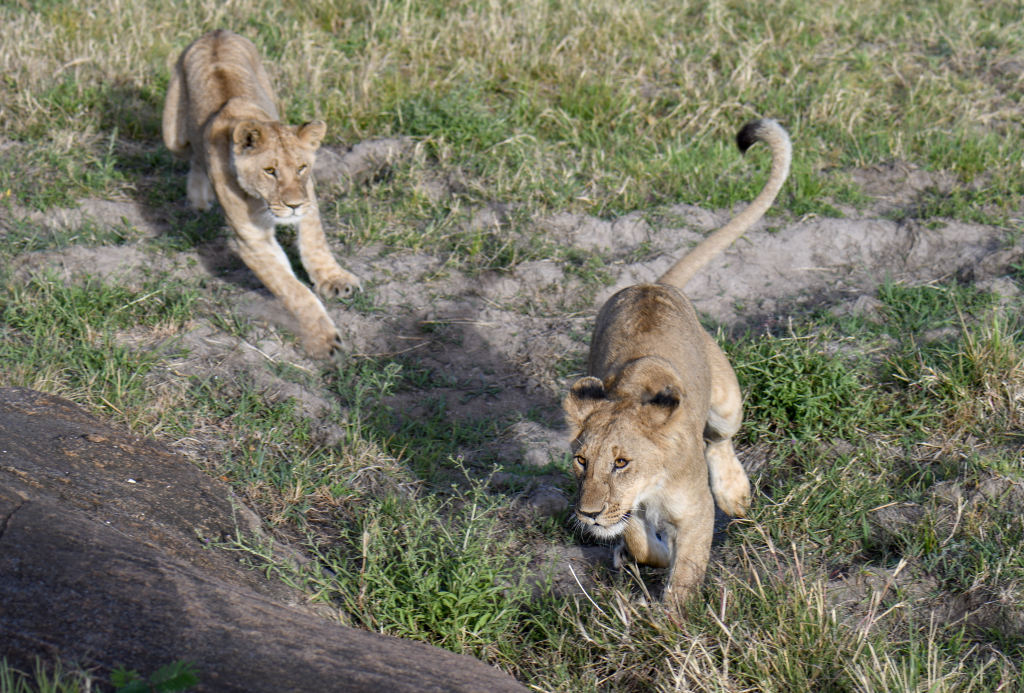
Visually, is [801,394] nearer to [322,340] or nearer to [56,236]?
[322,340]

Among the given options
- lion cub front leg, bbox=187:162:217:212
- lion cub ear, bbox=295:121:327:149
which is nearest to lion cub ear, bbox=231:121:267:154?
lion cub ear, bbox=295:121:327:149

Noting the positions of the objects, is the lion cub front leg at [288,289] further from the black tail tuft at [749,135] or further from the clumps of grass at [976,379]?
the clumps of grass at [976,379]

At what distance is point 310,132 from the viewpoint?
5.21 metres

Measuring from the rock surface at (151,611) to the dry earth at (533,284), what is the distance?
1397 mm

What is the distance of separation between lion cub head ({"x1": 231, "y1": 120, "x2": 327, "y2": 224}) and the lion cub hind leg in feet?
8.03

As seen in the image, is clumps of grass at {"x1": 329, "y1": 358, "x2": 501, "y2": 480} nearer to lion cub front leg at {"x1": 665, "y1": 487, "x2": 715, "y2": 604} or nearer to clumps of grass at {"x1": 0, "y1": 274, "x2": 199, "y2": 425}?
clumps of grass at {"x1": 0, "y1": 274, "x2": 199, "y2": 425}

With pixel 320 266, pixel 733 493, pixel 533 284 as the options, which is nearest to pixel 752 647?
pixel 733 493

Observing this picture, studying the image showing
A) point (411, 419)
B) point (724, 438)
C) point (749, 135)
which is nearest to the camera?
point (724, 438)

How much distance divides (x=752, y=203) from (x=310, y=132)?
8.34 feet

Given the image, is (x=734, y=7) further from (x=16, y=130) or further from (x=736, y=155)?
(x=16, y=130)

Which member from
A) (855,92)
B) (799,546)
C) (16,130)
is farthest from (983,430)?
(16,130)

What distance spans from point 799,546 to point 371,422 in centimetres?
207

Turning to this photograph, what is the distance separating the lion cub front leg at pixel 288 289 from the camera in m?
4.98

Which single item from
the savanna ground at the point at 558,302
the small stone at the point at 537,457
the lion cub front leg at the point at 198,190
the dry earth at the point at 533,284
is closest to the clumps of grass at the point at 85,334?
the savanna ground at the point at 558,302
